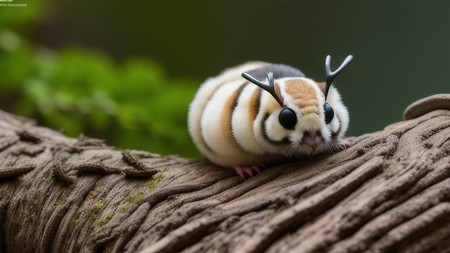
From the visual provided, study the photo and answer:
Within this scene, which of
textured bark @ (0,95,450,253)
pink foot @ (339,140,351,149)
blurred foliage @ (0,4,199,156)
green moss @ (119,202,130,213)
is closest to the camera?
textured bark @ (0,95,450,253)

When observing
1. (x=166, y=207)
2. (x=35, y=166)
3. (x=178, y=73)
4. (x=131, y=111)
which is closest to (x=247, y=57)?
(x=178, y=73)

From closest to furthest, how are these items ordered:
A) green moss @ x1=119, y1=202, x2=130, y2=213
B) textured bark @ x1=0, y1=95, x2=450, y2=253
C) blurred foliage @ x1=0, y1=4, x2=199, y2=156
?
textured bark @ x1=0, y1=95, x2=450, y2=253 < green moss @ x1=119, y1=202, x2=130, y2=213 < blurred foliage @ x1=0, y1=4, x2=199, y2=156

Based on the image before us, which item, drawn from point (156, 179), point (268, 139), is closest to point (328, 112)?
point (268, 139)

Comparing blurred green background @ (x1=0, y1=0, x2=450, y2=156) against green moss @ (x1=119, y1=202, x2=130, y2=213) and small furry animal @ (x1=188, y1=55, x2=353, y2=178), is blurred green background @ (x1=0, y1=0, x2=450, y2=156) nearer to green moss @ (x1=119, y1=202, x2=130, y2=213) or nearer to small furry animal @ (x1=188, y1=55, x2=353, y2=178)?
small furry animal @ (x1=188, y1=55, x2=353, y2=178)

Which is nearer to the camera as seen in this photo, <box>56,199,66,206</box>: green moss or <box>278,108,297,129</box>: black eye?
<box>278,108,297,129</box>: black eye

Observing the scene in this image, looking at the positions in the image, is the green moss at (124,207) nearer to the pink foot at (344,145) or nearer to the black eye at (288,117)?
the black eye at (288,117)

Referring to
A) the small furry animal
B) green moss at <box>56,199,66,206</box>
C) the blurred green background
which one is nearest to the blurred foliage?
the blurred green background

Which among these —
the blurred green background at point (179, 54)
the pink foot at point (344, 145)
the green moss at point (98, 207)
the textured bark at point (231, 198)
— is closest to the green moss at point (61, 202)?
the textured bark at point (231, 198)
